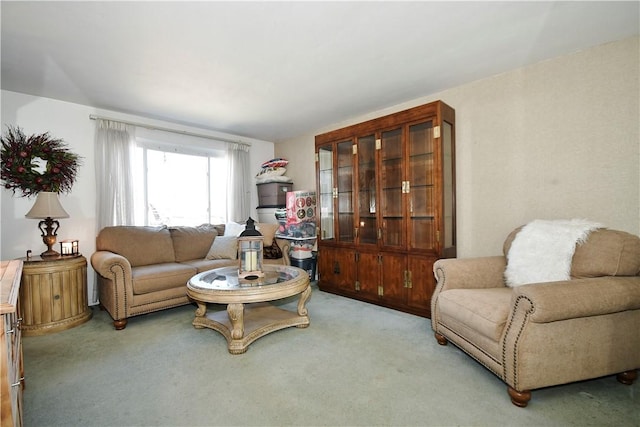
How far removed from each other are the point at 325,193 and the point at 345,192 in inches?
12.5

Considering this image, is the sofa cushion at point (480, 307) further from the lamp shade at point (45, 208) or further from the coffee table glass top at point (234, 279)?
the lamp shade at point (45, 208)

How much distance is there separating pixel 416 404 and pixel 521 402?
0.56 m

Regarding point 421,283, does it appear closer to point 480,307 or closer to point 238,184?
point 480,307

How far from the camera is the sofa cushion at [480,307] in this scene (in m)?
1.75

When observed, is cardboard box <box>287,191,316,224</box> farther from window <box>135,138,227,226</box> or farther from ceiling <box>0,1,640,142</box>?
ceiling <box>0,1,640,142</box>

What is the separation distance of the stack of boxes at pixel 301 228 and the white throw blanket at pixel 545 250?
254cm

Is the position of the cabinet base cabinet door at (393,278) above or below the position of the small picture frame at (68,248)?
below

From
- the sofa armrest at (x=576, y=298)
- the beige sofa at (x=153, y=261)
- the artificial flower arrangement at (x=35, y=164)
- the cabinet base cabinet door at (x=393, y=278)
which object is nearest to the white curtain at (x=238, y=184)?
the beige sofa at (x=153, y=261)

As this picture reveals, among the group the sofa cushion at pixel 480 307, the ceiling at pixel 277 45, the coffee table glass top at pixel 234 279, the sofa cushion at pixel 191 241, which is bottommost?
the sofa cushion at pixel 480 307

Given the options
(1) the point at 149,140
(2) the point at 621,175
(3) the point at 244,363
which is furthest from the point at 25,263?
(2) the point at 621,175

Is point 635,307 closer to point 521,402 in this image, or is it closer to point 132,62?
point 521,402

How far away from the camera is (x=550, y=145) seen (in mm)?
2514

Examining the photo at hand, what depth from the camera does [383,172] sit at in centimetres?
329

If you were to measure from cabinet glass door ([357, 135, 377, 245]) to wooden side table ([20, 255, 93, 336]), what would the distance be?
9.69ft
